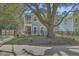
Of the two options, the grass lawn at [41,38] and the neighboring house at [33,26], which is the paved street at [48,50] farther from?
the neighboring house at [33,26]

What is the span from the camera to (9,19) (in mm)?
2576

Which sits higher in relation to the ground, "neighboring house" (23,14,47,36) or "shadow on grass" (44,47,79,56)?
"neighboring house" (23,14,47,36)

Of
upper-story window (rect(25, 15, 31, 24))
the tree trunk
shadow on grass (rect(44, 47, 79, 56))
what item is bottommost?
shadow on grass (rect(44, 47, 79, 56))

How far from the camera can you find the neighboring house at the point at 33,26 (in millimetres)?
2559

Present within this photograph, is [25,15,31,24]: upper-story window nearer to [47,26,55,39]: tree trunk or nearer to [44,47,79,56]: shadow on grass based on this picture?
[47,26,55,39]: tree trunk

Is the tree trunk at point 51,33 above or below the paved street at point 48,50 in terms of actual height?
above

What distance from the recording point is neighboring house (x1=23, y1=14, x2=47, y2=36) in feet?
8.39

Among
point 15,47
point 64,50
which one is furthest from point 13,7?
point 64,50

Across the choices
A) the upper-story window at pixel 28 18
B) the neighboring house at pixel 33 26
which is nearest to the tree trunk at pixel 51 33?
the neighboring house at pixel 33 26

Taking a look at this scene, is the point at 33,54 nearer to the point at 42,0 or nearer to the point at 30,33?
the point at 30,33

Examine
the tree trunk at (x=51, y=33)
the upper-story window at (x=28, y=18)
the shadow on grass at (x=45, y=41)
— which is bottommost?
the shadow on grass at (x=45, y=41)

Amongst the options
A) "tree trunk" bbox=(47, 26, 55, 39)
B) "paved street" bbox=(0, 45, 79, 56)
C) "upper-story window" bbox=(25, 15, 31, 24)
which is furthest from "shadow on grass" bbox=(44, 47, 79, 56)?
"upper-story window" bbox=(25, 15, 31, 24)

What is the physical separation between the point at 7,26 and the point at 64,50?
70 cm

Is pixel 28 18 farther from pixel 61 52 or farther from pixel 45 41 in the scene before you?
pixel 61 52
